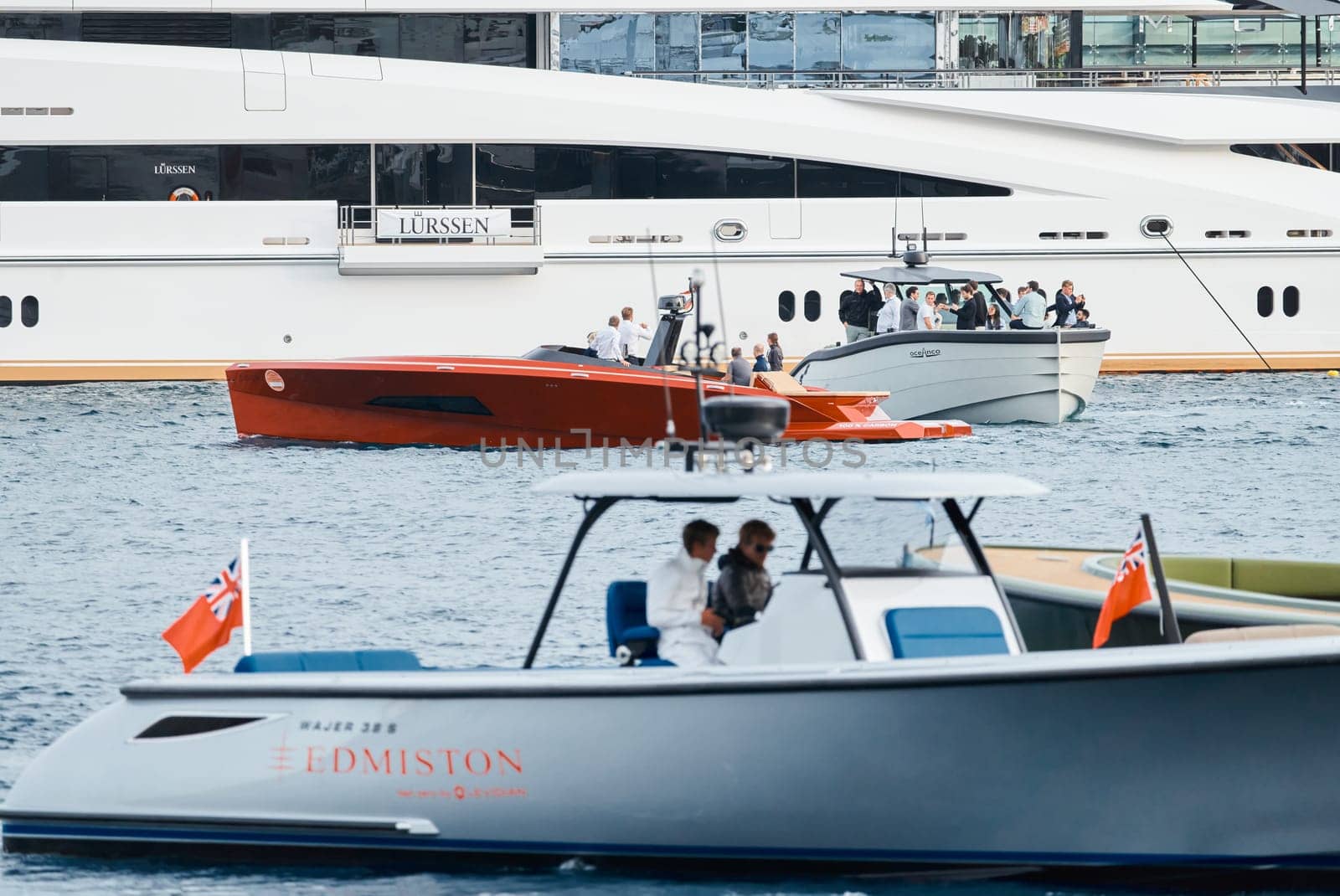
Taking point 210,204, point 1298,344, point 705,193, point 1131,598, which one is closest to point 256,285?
point 210,204

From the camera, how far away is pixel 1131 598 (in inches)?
347

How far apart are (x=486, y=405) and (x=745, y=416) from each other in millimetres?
15776

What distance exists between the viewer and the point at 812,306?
31047mm

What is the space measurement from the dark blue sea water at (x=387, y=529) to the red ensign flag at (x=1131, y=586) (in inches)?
44.9

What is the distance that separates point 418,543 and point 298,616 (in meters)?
3.48

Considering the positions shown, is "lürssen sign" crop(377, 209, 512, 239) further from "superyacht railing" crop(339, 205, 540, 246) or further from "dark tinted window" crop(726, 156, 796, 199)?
"dark tinted window" crop(726, 156, 796, 199)

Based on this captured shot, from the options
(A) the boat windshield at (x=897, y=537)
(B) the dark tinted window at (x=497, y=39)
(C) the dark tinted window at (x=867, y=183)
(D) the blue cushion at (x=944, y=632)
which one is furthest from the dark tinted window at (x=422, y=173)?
(D) the blue cushion at (x=944, y=632)

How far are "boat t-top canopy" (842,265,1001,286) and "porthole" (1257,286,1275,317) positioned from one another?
22.7 ft

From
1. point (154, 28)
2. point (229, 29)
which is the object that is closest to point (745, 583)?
point (229, 29)

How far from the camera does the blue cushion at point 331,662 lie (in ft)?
28.0

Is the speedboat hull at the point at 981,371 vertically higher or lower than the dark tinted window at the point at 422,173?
lower

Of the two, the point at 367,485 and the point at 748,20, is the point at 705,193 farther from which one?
the point at 367,485

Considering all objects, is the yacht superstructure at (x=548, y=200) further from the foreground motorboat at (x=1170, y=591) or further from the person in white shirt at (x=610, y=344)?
the foreground motorboat at (x=1170, y=591)

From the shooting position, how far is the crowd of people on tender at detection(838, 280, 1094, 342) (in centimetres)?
2683
